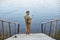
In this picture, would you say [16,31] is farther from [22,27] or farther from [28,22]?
[28,22]

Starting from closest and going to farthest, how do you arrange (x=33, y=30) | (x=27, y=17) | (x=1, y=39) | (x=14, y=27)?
(x=1, y=39)
(x=27, y=17)
(x=14, y=27)
(x=33, y=30)

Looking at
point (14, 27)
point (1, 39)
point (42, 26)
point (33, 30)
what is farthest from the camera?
point (33, 30)

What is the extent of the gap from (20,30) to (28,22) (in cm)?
347

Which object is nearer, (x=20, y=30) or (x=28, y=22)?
(x=28, y=22)

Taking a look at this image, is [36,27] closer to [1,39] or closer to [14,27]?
[14,27]

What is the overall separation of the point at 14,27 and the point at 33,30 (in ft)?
6.32

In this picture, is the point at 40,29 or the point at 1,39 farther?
the point at 40,29

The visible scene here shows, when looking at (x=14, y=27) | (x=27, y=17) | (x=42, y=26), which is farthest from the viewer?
(x=42, y=26)

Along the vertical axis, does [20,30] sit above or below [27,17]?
below

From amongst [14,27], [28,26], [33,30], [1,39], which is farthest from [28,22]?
[33,30]

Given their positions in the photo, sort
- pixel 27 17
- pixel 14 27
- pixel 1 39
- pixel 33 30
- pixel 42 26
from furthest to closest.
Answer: pixel 33 30, pixel 42 26, pixel 14 27, pixel 27 17, pixel 1 39

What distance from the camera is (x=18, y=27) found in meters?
10.5

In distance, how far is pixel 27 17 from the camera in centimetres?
745

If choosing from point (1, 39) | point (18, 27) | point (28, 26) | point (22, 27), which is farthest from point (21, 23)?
point (1, 39)
